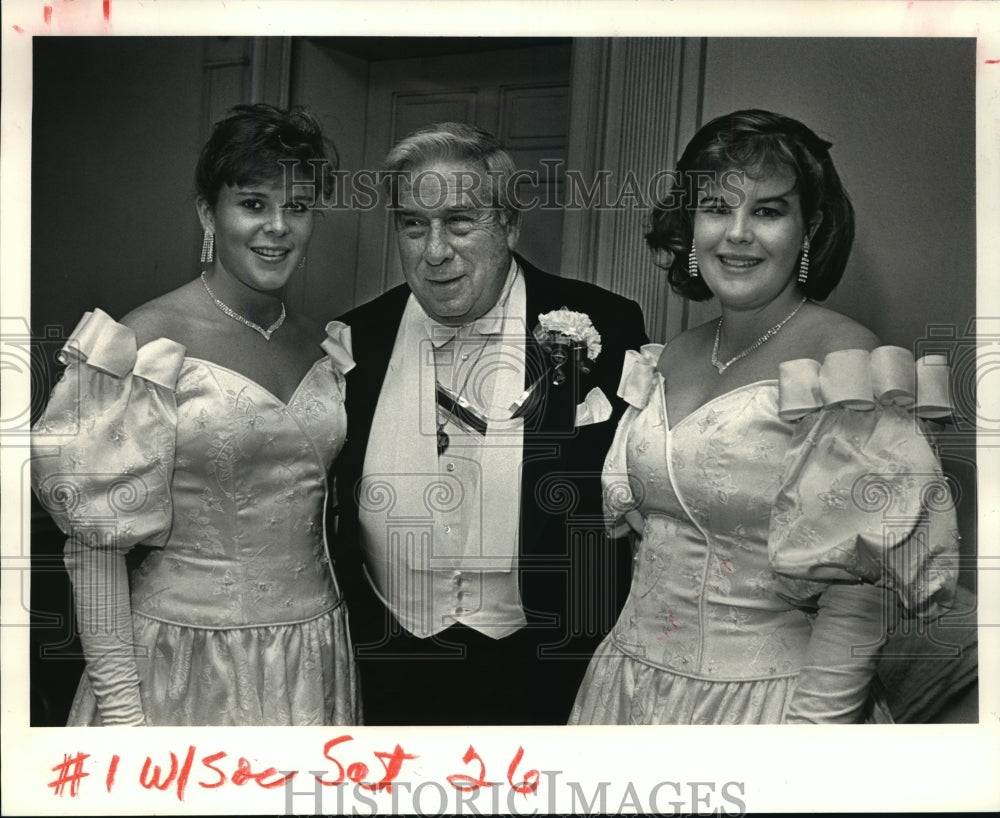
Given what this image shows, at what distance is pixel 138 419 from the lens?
258 centimetres

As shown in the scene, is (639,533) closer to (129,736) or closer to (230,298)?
(230,298)

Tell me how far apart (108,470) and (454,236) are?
3.03 feet

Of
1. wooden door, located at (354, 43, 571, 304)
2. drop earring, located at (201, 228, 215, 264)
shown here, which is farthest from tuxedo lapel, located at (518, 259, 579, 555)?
drop earring, located at (201, 228, 215, 264)

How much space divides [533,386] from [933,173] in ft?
3.41

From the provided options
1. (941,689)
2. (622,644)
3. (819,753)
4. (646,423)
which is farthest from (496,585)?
(941,689)

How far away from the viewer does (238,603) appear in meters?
2.62

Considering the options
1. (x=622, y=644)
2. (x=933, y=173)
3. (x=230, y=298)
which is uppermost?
(x=933, y=173)

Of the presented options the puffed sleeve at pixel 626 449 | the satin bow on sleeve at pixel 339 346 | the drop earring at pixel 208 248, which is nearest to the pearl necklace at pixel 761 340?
the puffed sleeve at pixel 626 449

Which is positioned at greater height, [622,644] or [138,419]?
[138,419]

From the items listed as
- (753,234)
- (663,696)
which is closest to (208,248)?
(753,234)

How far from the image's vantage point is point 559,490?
2.68m

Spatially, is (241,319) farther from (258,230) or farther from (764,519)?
(764,519)

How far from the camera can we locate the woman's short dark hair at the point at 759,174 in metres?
2.62

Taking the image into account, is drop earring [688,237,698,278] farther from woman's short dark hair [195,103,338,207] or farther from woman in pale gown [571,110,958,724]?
woman's short dark hair [195,103,338,207]
